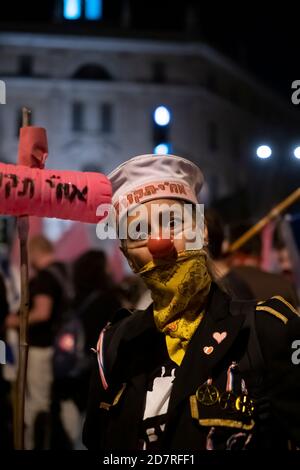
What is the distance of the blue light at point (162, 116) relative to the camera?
143 inches

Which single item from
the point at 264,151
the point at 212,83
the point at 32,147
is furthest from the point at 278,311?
the point at 212,83

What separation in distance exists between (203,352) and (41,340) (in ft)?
13.3

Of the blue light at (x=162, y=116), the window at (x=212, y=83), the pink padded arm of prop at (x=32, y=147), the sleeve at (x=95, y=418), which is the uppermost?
the window at (x=212, y=83)

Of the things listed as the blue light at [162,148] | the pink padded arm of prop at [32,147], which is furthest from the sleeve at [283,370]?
the blue light at [162,148]

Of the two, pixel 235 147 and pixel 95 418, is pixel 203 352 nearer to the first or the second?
pixel 95 418

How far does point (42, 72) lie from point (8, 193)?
43777mm

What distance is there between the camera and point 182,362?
7.38ft

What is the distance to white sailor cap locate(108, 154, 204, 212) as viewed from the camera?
242cm

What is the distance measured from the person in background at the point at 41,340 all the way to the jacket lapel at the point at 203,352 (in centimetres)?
377

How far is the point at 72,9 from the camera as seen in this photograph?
485 centimetres

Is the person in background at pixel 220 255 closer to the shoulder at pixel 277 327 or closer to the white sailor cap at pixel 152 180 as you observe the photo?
the white sailor cap at pixel 152 180

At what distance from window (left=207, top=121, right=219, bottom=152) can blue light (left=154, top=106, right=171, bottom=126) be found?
43.2 meters
